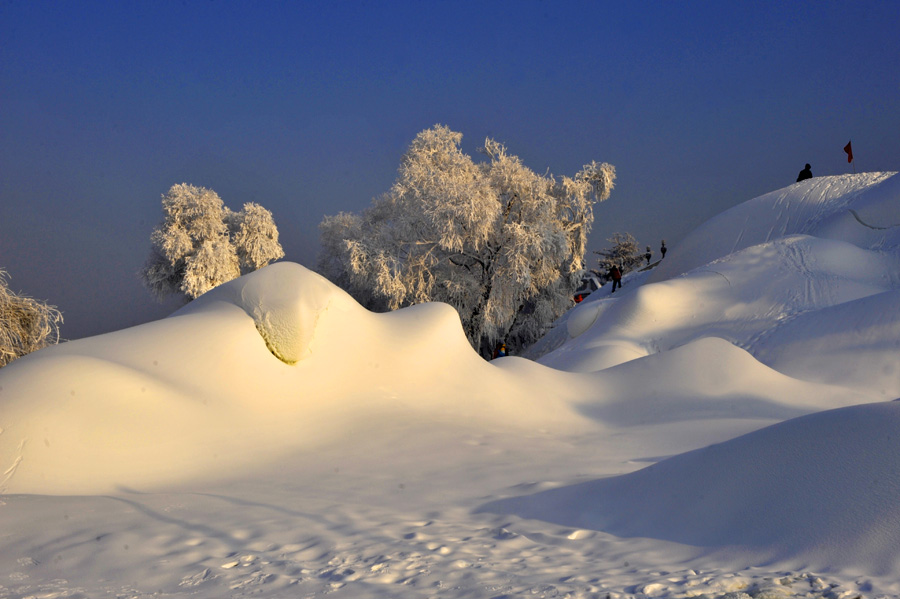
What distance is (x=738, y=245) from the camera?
74.6ft

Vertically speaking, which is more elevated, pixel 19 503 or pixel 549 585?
Result: pixel 19 503

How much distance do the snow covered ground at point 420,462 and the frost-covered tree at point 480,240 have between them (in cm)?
1145

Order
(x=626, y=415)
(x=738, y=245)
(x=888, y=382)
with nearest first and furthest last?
1. (x=626, y=415)
2. (x=888, y=382)
3. (x=738, y=245)

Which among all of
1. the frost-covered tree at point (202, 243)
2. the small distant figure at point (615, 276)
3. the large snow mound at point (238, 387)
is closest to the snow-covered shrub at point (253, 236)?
the frost-covered tree at point (202, 243)

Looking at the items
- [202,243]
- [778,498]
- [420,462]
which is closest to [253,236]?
[202,243]

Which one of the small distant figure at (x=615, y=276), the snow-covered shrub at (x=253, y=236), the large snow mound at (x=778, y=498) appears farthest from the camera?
the snow-covered shrub at (x=253, y=236)

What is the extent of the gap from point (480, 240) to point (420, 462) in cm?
1714

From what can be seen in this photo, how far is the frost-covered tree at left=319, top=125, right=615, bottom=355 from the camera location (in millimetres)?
22812

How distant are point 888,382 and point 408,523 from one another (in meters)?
11.2

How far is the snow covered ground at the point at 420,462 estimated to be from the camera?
3.63 meters

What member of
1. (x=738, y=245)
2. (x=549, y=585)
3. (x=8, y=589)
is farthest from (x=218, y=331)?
(x=738, y=245)

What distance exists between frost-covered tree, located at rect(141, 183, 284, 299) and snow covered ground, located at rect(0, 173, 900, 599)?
21631 millimetres

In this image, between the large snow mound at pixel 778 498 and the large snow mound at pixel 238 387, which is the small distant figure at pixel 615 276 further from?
the large snow mound at pixel 778 498

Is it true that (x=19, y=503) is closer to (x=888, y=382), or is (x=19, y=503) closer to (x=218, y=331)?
(x=218, y=331)
